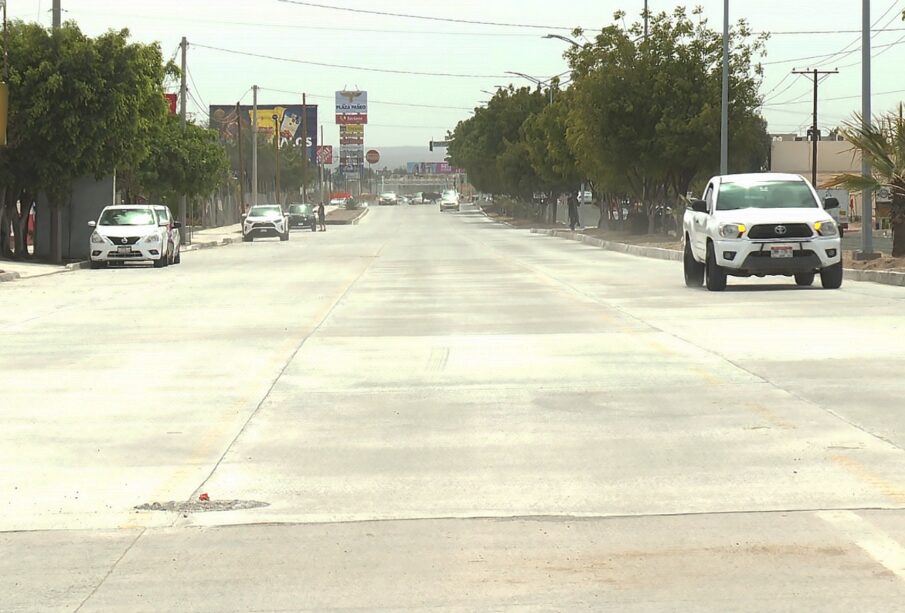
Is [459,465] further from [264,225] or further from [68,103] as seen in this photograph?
[264,225]

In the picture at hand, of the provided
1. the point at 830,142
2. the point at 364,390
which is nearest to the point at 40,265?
the point at 364,390

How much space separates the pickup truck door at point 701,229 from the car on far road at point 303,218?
68830 millimetres

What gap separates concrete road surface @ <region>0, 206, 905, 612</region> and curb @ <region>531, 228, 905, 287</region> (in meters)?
9.22

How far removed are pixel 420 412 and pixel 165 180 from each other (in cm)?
5354

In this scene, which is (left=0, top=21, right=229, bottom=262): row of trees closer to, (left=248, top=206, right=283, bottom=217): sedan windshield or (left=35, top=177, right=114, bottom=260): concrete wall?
(left=35, top=177, right=114, bottom=260): concrete wall

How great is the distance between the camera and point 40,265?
137 feet

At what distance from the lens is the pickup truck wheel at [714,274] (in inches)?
1036

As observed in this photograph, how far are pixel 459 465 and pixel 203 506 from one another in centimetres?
178

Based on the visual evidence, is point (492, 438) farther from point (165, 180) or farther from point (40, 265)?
point (165, 180)

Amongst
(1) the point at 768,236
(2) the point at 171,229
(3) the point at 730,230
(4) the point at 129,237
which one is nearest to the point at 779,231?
(1) the point at 768,236

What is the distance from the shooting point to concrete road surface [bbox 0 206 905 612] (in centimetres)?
665

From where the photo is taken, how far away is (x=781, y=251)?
84.8 ft

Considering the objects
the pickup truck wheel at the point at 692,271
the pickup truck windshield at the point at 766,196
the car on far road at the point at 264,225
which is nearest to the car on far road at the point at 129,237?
the pickup truck wheel at the point at 692,271

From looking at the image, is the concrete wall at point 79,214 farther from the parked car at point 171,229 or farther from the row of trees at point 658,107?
the row of trees at point 658,107
